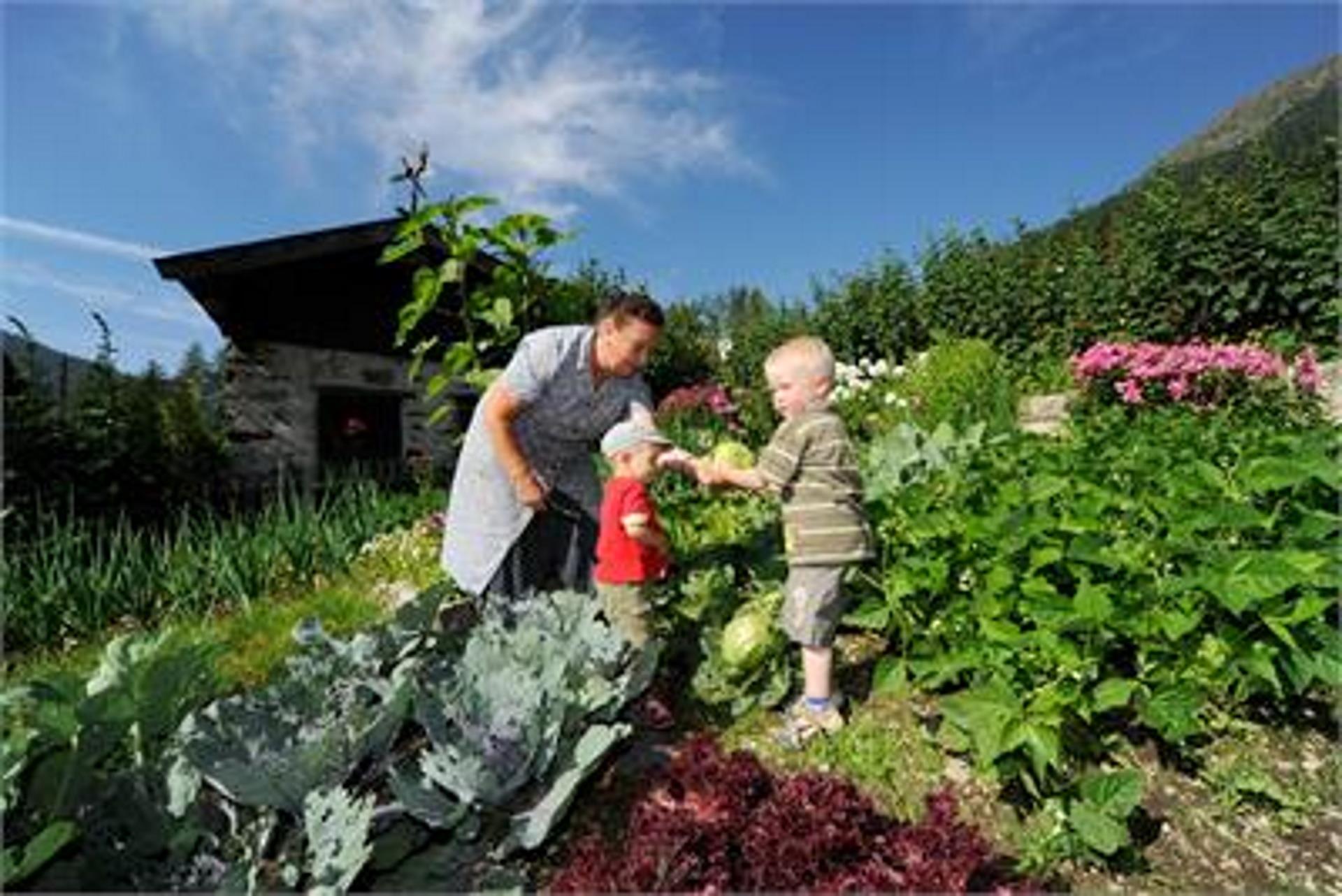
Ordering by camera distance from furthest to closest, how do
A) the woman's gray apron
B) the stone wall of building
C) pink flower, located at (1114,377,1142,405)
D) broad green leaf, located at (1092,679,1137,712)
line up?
the stone wall of building < pink flower, located at (1114,377,1142,405) < the woman's gray apron < broad green leaf, located at (1092,679,1137,712)

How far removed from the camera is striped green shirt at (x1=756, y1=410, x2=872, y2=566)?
2945 millimetres

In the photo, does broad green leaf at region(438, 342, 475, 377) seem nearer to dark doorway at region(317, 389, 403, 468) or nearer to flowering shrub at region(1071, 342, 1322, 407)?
flowering shrub at region(1071, 342, 1322, 407)

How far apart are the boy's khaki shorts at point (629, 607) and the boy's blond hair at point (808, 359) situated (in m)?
0.85

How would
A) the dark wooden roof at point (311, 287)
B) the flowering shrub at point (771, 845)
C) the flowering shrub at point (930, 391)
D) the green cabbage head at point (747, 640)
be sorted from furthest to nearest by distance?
the dark wooden roof at point (311, 287) < the flowering shrub at point (930, 391) < the green cabbage head at point (747, 640) < the flowering shrub at point (771, 845)

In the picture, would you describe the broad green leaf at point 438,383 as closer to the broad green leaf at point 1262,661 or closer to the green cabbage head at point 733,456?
the green cabbage head at point 733,456

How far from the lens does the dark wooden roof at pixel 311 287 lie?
9.23 metres

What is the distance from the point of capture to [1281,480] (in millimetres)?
2873

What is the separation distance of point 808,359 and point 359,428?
7.99 metres

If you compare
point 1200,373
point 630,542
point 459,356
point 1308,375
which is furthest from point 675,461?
point 1308,375

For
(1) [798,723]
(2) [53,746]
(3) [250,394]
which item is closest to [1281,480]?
(1) [798,723]

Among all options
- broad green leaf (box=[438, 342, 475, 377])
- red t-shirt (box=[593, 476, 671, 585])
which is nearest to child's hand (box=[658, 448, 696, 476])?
red t-shirt (box=[593, 476, 671, 585])

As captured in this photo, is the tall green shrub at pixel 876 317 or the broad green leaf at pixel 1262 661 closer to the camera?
the broad green leaf at pixel 1262 661

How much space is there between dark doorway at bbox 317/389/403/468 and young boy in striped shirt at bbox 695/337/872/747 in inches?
311

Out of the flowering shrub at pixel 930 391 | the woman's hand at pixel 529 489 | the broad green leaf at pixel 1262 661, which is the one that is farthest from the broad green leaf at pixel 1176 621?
the flowering shrub at pixel 930 391
